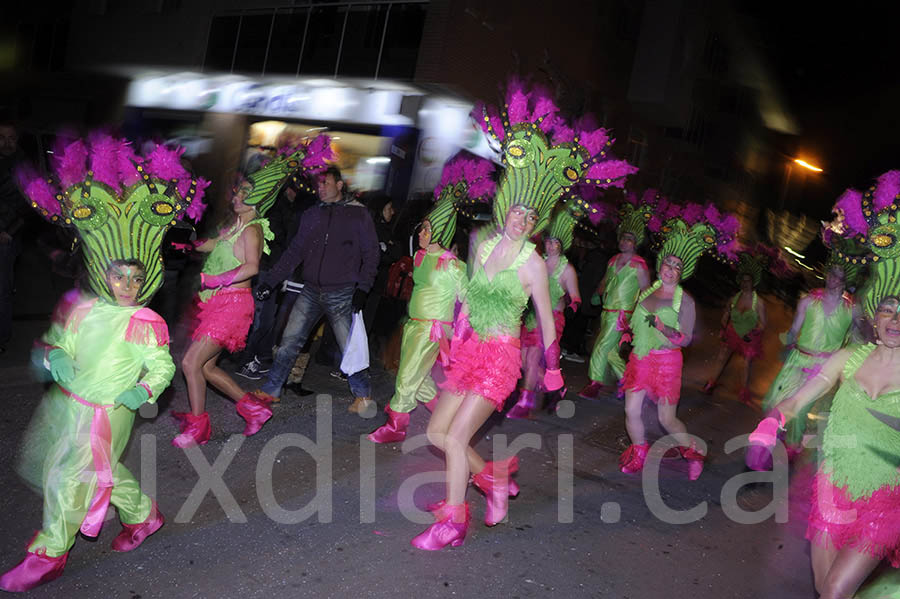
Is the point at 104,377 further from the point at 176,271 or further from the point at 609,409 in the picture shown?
the point at 609,409

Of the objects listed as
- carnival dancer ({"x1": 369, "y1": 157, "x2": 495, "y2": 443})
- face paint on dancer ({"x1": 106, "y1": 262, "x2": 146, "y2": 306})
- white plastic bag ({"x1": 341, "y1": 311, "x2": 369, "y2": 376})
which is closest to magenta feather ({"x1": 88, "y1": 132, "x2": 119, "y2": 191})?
face paint on dancer ({"x1": 106, "y1": 262, "x2": 146, "y2": 306})

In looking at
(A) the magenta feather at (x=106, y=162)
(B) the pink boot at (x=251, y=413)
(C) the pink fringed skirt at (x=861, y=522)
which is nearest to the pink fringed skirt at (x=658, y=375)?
(C) the pink fringed skirt at (x=861, y=522)

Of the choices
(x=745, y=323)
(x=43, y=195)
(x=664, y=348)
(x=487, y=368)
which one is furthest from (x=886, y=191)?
(x=745, y=323)

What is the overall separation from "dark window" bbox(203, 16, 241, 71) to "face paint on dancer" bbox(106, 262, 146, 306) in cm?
1672

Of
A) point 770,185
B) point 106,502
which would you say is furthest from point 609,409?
point 770,185

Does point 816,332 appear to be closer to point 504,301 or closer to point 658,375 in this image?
point 658,375

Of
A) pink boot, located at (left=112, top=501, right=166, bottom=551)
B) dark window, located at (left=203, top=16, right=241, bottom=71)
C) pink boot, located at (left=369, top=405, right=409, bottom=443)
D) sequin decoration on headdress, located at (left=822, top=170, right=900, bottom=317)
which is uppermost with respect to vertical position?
dark window, located at (left=203, top=16, right=241, bottom=71)

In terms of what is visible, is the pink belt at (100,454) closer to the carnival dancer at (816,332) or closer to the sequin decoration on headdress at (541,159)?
the sequin decoration on headdress at (541,159)

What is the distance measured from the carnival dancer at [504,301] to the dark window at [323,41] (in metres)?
13.2

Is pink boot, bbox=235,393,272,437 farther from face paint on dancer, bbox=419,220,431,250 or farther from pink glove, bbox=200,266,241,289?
face paint on dancer, bbox=419,220,431,250

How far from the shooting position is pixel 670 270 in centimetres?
622

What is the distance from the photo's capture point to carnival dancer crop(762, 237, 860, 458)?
6852 mm

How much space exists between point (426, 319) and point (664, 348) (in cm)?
193

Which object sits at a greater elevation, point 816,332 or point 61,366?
point 816,332
